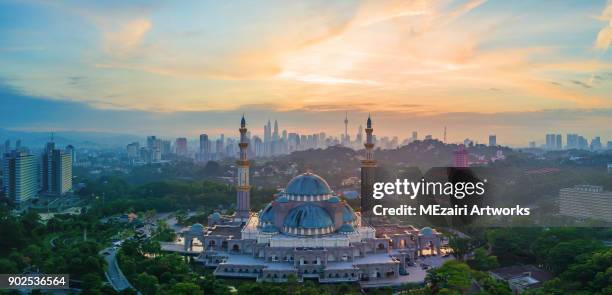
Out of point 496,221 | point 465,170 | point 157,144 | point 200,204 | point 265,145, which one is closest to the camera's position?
point 465,170

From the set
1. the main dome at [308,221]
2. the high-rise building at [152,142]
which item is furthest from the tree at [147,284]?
the high-rise building at [152,142]

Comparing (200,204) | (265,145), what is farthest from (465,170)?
(265,145)

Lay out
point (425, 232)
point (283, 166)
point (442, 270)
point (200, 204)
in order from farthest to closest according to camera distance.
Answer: point (283, 166) → point (200, 204) → point (425, 232) → point (442, 270)

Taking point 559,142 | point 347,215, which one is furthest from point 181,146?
point 347,215

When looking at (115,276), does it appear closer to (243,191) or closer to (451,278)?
(243,191)

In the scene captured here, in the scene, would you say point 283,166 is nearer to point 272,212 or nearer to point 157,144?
point 272,212

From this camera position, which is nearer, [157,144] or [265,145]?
[265,145]

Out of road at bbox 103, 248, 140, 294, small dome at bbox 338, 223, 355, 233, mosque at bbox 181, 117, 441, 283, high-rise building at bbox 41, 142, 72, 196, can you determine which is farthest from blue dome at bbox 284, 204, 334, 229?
high-rise building at bbox 41, 142, 72, 196

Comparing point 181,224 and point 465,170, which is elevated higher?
point 465,170
